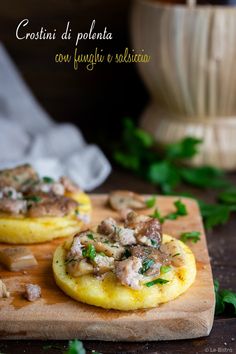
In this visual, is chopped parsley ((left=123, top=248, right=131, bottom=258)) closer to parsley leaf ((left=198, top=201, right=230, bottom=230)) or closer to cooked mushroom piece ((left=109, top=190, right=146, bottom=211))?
cooked mushroom piece ((left=109, top=190, right=146, bottom=211))

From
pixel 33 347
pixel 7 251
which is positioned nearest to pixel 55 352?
pixel 33 347

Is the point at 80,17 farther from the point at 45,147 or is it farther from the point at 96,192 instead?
the point at 96,192

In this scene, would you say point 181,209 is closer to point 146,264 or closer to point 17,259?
point 146,264

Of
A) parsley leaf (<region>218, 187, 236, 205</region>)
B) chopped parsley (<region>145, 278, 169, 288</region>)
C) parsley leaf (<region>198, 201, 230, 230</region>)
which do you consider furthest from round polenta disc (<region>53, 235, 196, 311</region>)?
parsley leaf (<region>218, 187, 236, 205</region>)

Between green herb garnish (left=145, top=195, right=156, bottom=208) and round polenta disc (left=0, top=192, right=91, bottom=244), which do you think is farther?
green herb garnish (left=145, top=195, right=156, bottom=208)

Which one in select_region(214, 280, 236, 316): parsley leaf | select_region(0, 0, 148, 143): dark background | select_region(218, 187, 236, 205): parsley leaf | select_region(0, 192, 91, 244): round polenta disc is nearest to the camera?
select_region(214, 280, 236, 316): parsley leaf

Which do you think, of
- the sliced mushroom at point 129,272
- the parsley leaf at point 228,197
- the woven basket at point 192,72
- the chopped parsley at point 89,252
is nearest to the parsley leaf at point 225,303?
Result: the sliced mushroom at point 129,272

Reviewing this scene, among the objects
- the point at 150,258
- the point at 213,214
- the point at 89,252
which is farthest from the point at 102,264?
the point at 213,214
